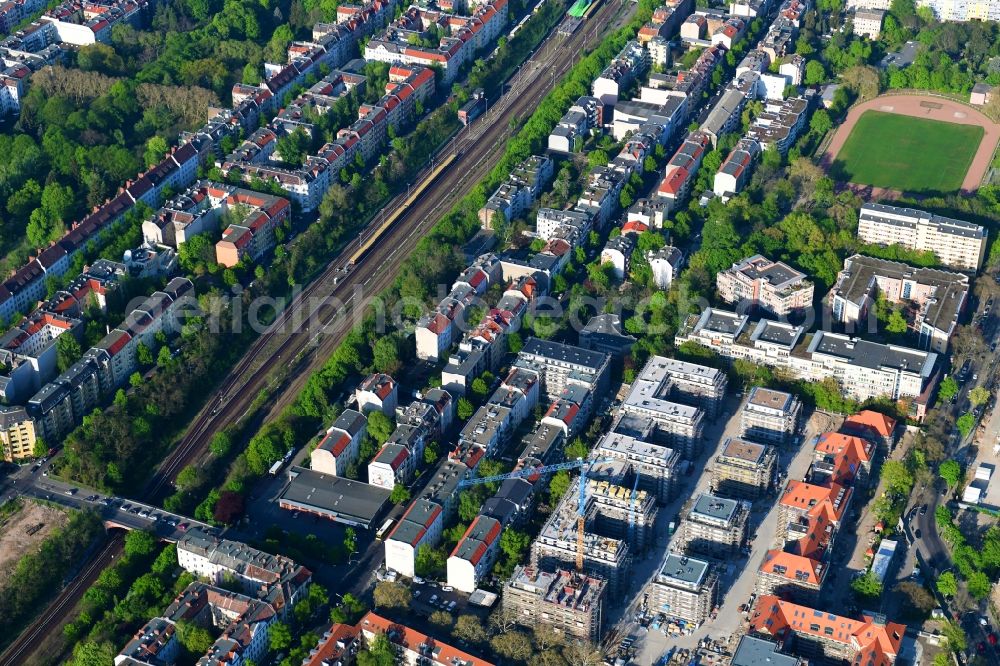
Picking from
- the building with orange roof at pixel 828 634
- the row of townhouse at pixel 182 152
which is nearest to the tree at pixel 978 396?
the building with orange roof at pixel 828 634

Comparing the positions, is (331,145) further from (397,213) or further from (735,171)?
(735,171)

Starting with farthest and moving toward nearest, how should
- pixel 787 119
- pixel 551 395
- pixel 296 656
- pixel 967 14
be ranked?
pixel 967 14, pixel 787 119, pixel 551 395, pixel 296 656

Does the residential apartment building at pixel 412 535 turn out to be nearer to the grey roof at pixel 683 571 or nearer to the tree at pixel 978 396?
the grey roof at pixel 683 571

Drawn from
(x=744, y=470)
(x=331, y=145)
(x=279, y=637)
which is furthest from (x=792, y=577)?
(x=331, y=145)

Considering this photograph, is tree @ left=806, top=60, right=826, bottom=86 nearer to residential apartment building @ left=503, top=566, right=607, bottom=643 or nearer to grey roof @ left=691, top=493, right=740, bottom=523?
grey roof @ left=691, top=493, right=740, bottom=523

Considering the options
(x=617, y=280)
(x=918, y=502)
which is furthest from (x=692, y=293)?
(x=918, y=502)

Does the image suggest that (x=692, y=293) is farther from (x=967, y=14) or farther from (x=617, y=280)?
(x=967, y=14)
